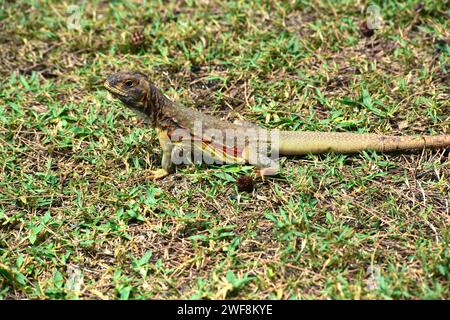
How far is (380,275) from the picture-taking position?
4.46 meters

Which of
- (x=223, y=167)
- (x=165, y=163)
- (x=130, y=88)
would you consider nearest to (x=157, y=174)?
(x=165, y=163)

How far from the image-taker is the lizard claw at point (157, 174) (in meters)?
5.51

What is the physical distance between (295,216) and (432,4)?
3.37 m

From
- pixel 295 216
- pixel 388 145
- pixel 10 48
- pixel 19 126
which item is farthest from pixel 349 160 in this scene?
pixel 10 48

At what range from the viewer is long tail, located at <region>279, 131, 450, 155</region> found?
547 centimetres

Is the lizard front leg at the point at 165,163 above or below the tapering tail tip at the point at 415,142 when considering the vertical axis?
below

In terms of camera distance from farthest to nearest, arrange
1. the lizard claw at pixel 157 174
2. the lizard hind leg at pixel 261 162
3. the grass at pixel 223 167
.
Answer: the lizard claw at pixel 157 174 < the lizard hind leg at pixel 261 162 < the grass at pixel 223 167

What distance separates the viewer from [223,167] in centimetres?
557

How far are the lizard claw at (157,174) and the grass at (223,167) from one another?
0.30ft

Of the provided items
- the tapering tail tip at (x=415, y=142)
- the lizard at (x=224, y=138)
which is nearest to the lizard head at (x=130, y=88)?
the lizard at (x=224, y=138)

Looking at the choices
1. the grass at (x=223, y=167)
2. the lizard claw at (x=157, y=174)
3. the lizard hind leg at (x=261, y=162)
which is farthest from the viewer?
the lizard claw at (x=157, y=174)

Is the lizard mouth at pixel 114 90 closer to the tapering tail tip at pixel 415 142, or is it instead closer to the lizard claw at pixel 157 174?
the lizard claw at pixel 157 174
